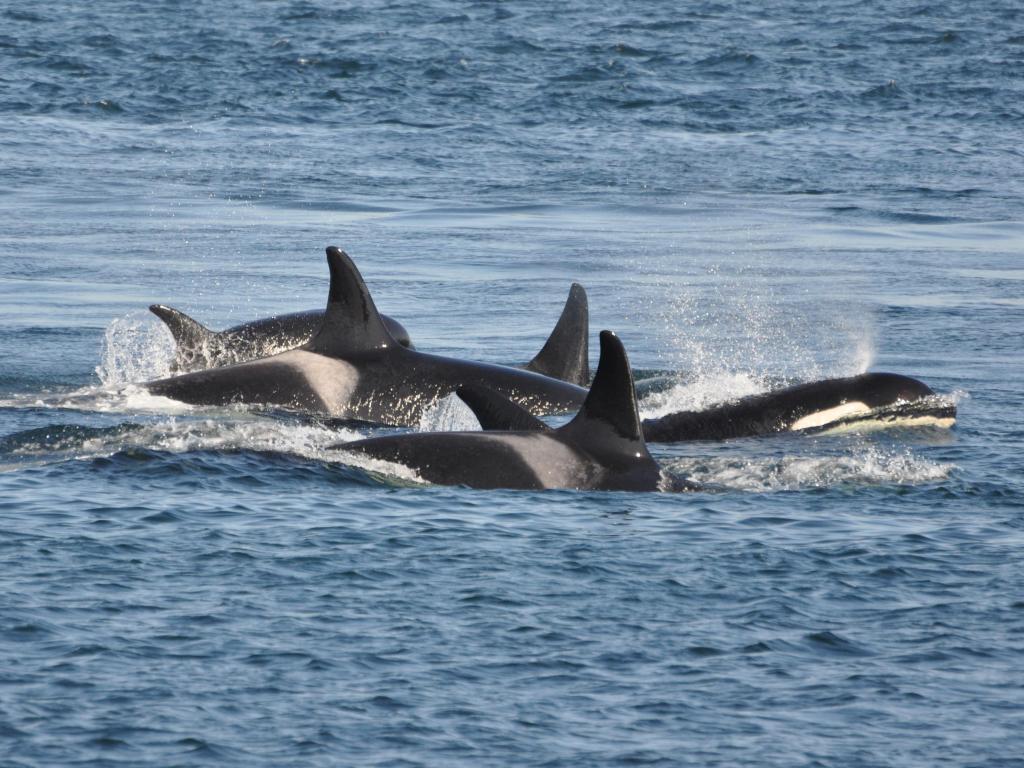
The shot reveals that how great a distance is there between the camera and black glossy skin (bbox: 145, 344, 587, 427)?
17.5 m

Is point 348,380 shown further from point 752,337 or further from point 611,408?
point 752,337

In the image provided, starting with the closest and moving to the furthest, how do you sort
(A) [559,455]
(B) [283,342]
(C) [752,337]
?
(A) [559,455] < (B) [283,342] < (C) [752,337]

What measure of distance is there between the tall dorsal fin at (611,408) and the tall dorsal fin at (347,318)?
4.11 meters

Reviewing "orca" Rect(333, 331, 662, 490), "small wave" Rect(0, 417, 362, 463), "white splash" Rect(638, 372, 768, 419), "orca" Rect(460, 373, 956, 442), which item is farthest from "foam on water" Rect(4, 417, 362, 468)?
"white splash" Rect(638, 372, 768, 419)

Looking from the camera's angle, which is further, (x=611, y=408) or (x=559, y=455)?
(x=559, y=455)

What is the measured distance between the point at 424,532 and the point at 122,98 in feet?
120

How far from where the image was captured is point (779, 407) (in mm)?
16922

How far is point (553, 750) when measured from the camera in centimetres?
878

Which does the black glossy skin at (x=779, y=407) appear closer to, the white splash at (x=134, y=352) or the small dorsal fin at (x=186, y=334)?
the small dorsal fin at (x=186, y=334)

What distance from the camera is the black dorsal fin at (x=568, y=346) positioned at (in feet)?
64.5

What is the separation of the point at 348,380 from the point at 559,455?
4.54 metres

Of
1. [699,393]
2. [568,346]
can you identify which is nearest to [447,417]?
[568,346]


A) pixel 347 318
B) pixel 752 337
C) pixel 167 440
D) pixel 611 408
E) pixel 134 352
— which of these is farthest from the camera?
pixel 752 337

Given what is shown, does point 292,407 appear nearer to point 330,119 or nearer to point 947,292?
point 947,292
